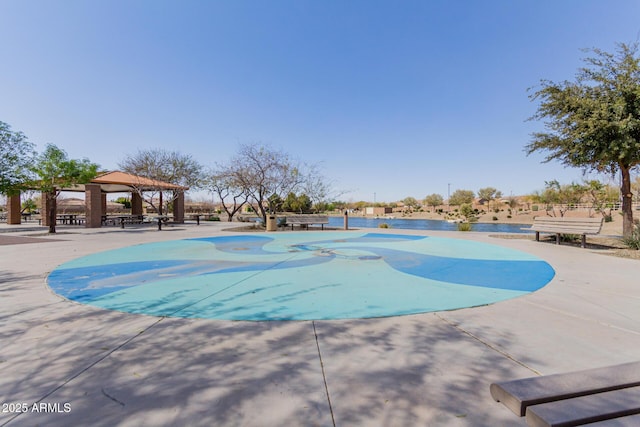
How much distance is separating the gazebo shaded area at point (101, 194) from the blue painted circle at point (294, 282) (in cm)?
1362

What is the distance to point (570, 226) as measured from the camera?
10.7 m

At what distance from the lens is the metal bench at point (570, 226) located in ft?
32.7

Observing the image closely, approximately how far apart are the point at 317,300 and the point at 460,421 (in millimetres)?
2905

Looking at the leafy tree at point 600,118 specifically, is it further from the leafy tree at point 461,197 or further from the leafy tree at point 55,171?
the leafy tree at point 461,197

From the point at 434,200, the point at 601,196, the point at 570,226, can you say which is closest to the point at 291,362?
the point at 570,226

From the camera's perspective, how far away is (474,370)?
2.62 metres

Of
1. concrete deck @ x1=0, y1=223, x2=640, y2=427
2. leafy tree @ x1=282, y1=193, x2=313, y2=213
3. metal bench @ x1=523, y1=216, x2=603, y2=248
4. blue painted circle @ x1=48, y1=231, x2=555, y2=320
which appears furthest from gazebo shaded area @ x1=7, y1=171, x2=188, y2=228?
metal bench @ x1=523, y1=216, x2=603, y2=248

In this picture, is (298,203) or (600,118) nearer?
(600,118)

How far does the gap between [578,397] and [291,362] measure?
2130 mm

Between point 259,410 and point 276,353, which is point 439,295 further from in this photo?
point 259,410

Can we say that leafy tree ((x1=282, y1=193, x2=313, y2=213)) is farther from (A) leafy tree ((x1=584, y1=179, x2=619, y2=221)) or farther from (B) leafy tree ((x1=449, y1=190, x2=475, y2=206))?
(B) leafy tree ((x1=449, y1=190, x2=475, y2=206))

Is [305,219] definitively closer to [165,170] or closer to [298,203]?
[298,203]

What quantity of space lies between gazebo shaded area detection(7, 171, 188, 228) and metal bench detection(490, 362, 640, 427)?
944 inches

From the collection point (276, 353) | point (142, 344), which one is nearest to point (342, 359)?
point (276, 353)
